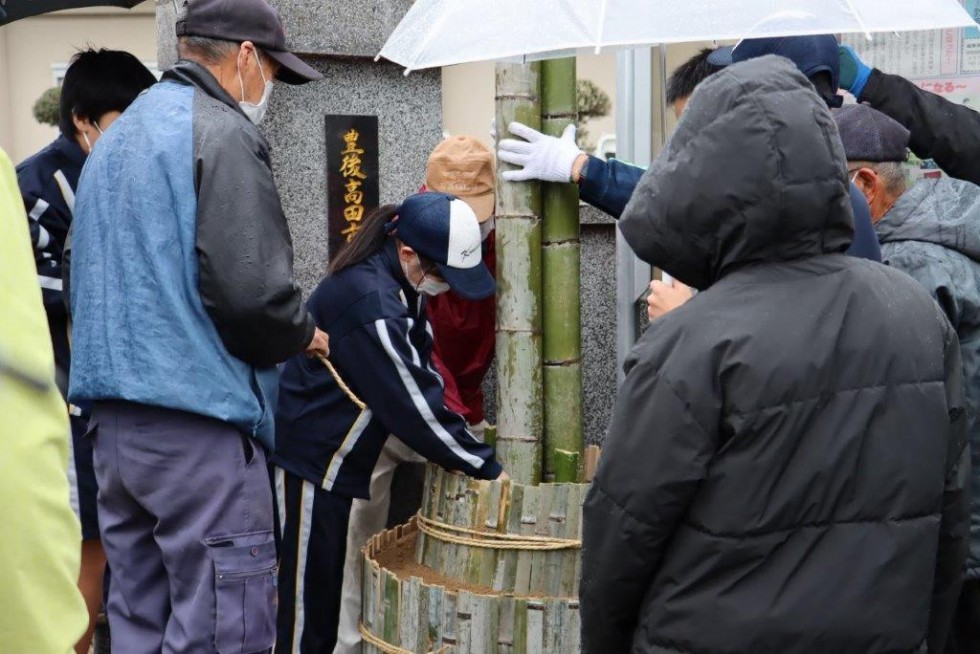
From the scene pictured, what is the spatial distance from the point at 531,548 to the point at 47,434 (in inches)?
85.7

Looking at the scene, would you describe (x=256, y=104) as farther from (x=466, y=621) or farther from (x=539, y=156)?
(x=466, y=621)

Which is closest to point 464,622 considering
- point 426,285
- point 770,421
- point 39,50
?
point 426,285

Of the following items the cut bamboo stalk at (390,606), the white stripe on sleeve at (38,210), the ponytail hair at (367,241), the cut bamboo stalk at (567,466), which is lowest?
the cut bamboo stalk at (390,606)

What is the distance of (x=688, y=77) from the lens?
4559 mm

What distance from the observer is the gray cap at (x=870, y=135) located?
3734 millimetres

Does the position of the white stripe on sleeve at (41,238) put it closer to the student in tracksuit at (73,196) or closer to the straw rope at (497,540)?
the student in tracksuit at (73,196)

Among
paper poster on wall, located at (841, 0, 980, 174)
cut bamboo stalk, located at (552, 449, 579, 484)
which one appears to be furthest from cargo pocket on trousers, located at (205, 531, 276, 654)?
paper poster on wall, located at (841, 0, 980, 174)

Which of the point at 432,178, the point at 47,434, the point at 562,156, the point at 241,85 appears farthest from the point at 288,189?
the point at 47,434

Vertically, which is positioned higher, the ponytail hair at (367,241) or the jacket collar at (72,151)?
the jacket collar at (72,151)

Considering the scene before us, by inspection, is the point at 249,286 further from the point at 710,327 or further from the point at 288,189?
the point at 288,189

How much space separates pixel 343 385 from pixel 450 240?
0.61 meters

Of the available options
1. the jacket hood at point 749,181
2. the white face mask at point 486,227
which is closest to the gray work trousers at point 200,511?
the jacket hood at point 749,181

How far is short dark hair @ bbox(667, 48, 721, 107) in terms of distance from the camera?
4504 mm

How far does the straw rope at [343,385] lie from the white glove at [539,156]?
2.91 feet
